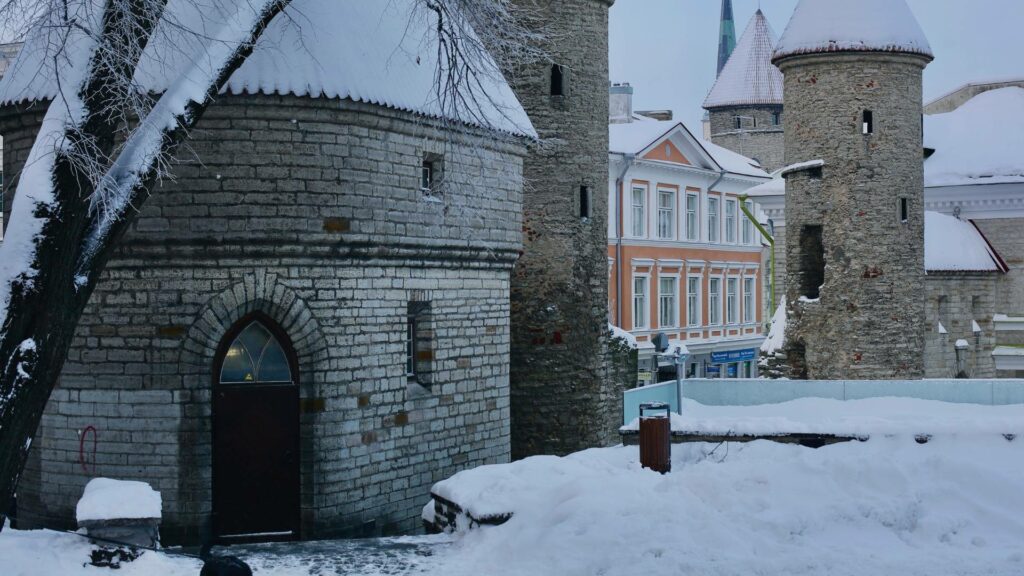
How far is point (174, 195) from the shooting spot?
43.5 feet

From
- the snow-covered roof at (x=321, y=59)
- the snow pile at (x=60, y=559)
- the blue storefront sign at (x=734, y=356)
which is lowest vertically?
the snow pile at (x=60, y=559)

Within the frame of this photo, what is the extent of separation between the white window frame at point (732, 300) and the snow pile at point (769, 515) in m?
33.3

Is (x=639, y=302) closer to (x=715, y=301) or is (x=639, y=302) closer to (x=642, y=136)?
(x=642, y=136)

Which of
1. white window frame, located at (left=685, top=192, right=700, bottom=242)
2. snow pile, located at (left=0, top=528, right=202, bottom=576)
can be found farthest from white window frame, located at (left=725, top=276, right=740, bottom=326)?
snow pile, located at (left=0, top=528, right=202, bottom=576)

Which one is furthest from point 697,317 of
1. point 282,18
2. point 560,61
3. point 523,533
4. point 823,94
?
point 523,533

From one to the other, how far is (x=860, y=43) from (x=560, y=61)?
7514 millimetres

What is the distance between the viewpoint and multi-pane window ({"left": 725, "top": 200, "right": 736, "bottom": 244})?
4459cm

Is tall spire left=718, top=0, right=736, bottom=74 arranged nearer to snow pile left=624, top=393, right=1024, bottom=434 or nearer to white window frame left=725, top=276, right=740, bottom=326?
white window frame left=725, top=276, right=740, bottom=326

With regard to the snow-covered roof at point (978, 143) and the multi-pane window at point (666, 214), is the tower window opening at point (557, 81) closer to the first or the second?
the snow-covered roof at point (978, 143)

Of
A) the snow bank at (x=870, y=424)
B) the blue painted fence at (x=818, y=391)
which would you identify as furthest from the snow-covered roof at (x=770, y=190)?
the snow bank at (x=870, y=424)

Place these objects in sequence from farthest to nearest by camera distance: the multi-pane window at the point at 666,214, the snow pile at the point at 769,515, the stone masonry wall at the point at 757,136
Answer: the stone masonry wall at the point at 757,136 → the multi-pane window at the point at 666,214 → the snow pile at the point at 769,515

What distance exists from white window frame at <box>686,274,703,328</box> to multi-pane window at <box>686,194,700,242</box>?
52.2 inches

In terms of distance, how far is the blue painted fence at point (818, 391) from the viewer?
16.9 meters

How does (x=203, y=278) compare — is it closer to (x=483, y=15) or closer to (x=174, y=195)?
(x=174, y=195)
